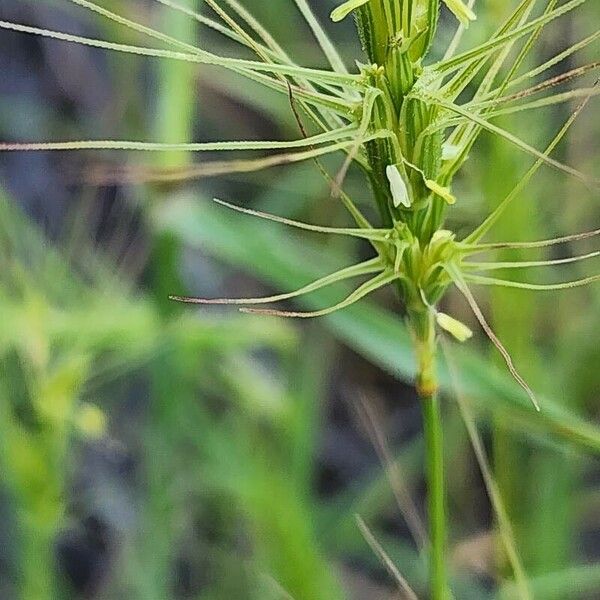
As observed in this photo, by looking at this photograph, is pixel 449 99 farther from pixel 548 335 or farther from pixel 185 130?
pixel 548 335

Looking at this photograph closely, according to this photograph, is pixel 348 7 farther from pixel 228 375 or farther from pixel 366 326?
pixel 228 375

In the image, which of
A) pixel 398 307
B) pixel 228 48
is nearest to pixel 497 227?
pixel 398 307

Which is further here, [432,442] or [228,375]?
[228,375]

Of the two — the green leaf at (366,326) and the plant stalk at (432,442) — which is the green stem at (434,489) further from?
Answer: the green leaf at (366,326)

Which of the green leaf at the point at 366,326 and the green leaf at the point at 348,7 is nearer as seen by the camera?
the green leaf at the point at 348,7

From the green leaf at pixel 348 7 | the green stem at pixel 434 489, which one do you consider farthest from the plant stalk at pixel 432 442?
the green leaf at pixel 348 7

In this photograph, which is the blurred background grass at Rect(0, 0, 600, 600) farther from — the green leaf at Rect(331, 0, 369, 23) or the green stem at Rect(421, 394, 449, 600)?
the green leaf at Rect(331, 0, 369, 23)

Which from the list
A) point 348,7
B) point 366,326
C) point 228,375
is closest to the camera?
point 348,7

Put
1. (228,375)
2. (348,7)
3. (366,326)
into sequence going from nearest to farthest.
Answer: (348,7) < (366,326) < (228,375)

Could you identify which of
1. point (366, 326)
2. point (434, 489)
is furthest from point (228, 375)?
point (434, 489)
